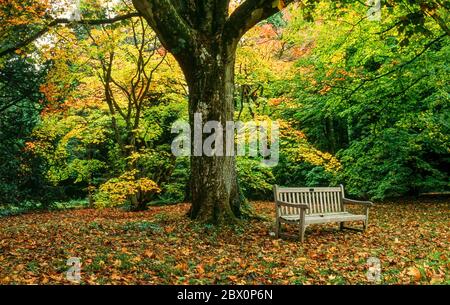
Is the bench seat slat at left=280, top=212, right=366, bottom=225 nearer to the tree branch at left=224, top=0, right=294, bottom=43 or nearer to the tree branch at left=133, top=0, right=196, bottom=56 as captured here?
the tree branch at left=224, top=0, right=294, bottom=43

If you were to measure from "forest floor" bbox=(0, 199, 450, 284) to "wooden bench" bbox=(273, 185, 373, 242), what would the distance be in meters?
0.40

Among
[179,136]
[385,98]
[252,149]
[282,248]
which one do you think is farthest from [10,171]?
[385,98]

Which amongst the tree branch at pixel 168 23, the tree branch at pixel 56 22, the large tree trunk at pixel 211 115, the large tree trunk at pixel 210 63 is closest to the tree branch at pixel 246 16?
the large tree trunk at pixel 210 63

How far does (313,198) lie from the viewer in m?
8.86

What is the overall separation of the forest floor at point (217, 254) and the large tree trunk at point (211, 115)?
49 cm

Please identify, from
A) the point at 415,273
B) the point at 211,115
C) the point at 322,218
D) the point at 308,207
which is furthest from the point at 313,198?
the point at 415,273

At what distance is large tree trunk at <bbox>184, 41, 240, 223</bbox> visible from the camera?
8.06 m

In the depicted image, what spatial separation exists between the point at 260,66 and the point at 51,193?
41.7 feet

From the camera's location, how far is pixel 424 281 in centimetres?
507

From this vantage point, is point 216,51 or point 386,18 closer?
point 216,51

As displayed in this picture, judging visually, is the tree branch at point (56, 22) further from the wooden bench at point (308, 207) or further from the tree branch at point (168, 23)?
the wooden bench at point (308, 207)
